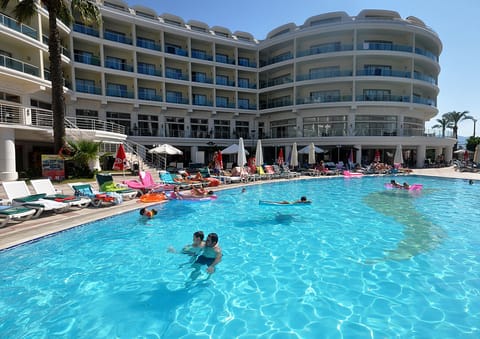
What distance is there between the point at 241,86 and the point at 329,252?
33522 millimetres

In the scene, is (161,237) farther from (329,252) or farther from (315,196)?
(315,196)

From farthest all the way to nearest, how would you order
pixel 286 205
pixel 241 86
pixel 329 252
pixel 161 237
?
pixel 241 86
pixel 286 205
pixel 161 237
pixel 329 252

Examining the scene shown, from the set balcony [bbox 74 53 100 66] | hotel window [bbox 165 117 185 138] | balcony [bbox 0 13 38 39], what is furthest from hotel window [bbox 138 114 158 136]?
balcony [bbox 0 13 38 39]

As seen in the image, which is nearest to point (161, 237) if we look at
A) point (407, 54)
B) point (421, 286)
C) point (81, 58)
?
point (421, 286)

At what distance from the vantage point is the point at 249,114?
125 feet

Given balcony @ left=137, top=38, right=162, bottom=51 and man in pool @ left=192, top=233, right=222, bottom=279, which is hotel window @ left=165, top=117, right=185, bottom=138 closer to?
balcony @ left=137, top=38, right=162, bottom=51

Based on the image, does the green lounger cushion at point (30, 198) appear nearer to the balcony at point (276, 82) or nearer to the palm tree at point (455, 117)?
the balcony at point (276, 82)

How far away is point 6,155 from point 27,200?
8.66 metres

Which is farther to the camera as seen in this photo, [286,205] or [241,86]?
[241,86]

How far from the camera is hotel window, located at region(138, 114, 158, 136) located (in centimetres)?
3136

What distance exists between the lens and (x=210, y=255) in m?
6.15

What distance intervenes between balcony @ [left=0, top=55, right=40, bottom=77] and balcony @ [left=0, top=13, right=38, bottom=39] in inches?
89.8

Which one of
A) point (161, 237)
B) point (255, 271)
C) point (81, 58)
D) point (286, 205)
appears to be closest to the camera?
point (255, 271)

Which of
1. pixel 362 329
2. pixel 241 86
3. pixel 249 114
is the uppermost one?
pixel 241 86
